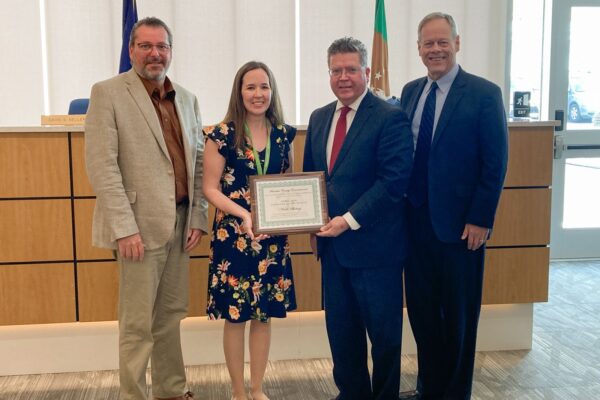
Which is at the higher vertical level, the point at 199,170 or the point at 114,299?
the point at 199,170

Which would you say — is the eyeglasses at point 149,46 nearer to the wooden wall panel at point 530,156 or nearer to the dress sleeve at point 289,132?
the dress sleeve at point 289,132

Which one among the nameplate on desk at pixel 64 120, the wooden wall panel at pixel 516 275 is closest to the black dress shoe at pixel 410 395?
the wooden wall panel at pixel 516 275

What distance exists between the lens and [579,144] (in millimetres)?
5703

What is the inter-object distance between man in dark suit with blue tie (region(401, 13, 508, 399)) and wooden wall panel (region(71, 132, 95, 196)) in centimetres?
164

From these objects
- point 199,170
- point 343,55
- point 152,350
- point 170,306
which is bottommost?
point 152,350

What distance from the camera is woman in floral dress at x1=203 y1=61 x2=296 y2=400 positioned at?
2.55m

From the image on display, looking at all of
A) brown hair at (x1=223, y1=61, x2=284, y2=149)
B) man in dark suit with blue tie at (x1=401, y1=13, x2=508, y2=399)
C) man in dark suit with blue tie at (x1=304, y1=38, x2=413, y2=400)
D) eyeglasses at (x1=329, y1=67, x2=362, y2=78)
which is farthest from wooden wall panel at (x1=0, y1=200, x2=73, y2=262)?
man in dark suit with blue tie at (x1=401, y1=13, x2=508, y2=399)

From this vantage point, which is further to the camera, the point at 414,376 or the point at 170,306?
the point at 414,376

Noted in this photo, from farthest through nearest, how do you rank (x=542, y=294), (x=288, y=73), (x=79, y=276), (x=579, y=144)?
(x=579, y=144), (x=288, y=73), (x=542, y=294), (x=79, y=276)

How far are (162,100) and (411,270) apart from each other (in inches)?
51.7

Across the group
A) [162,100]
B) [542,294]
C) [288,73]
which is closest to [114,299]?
[162,100]

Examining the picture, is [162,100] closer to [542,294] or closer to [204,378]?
[204,378]

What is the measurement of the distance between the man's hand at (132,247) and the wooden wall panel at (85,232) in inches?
30.1

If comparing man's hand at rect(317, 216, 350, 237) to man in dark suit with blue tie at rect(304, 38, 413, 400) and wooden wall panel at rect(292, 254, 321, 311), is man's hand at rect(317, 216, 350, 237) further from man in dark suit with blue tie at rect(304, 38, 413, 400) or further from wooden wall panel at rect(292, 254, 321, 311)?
wooden wall panel at rect(292, 254, 321, 311)
